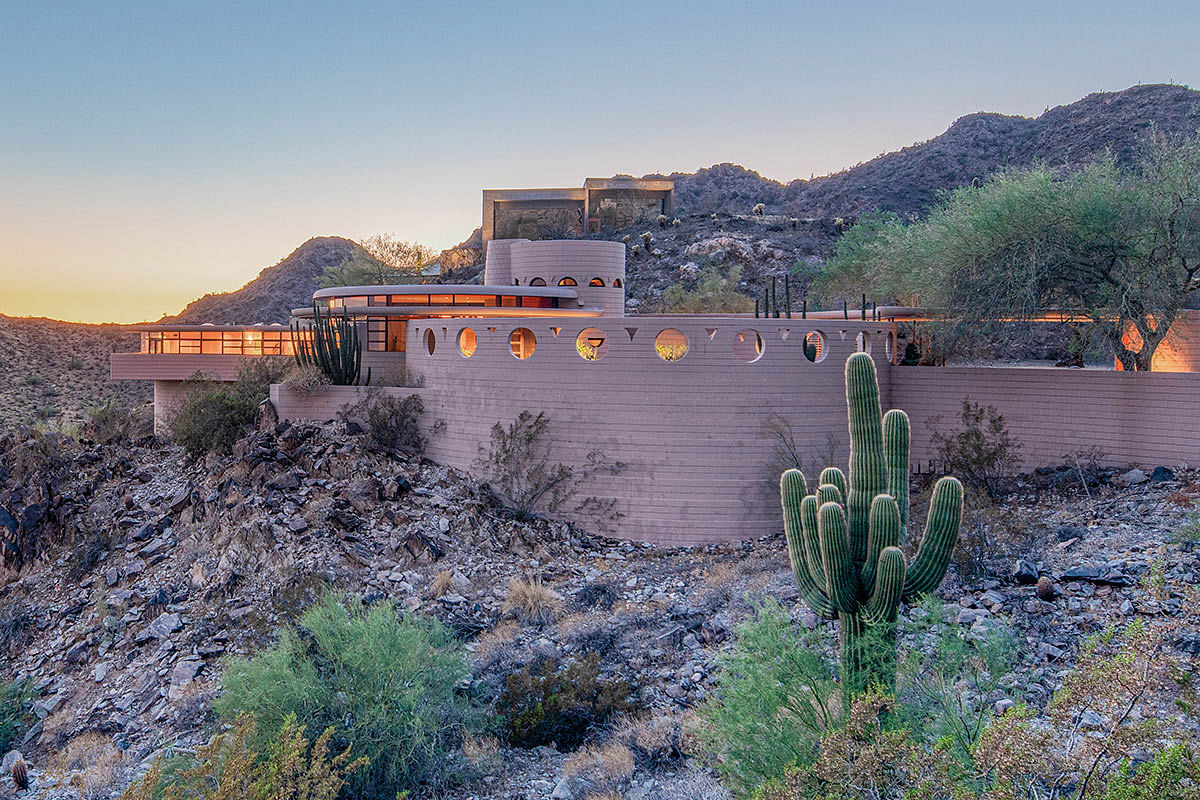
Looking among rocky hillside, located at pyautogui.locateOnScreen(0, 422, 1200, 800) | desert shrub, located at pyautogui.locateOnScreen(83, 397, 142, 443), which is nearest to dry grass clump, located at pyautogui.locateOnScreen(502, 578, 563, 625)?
rocky hillside, located at pyautogui.locateOnScreen(0, 422, 1200, 800)

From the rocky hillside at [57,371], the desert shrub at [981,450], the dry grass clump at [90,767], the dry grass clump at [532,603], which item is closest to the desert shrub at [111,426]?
the rocky hillside at [57,371]

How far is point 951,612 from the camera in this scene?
8922mm

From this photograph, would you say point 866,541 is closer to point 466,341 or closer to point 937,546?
point 937,546

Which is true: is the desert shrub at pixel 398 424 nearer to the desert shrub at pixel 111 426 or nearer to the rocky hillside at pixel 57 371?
the desert shrub at pixel 111 426

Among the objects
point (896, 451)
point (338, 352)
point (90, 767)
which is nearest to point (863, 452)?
point (896, 451)

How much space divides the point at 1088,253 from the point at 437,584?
13.2 meters

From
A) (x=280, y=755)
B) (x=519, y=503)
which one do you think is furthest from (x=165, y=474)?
(x=280, y=755)

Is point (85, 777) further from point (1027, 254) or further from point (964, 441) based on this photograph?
point (1027, 254)

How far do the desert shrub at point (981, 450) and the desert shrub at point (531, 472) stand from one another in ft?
22.9

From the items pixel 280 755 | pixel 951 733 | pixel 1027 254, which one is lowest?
pixel 280 755

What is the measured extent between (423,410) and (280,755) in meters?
12.0

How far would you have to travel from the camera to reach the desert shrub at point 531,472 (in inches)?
637

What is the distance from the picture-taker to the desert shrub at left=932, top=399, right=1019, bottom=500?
1582 centimetres

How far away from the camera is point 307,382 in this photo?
1966cm
